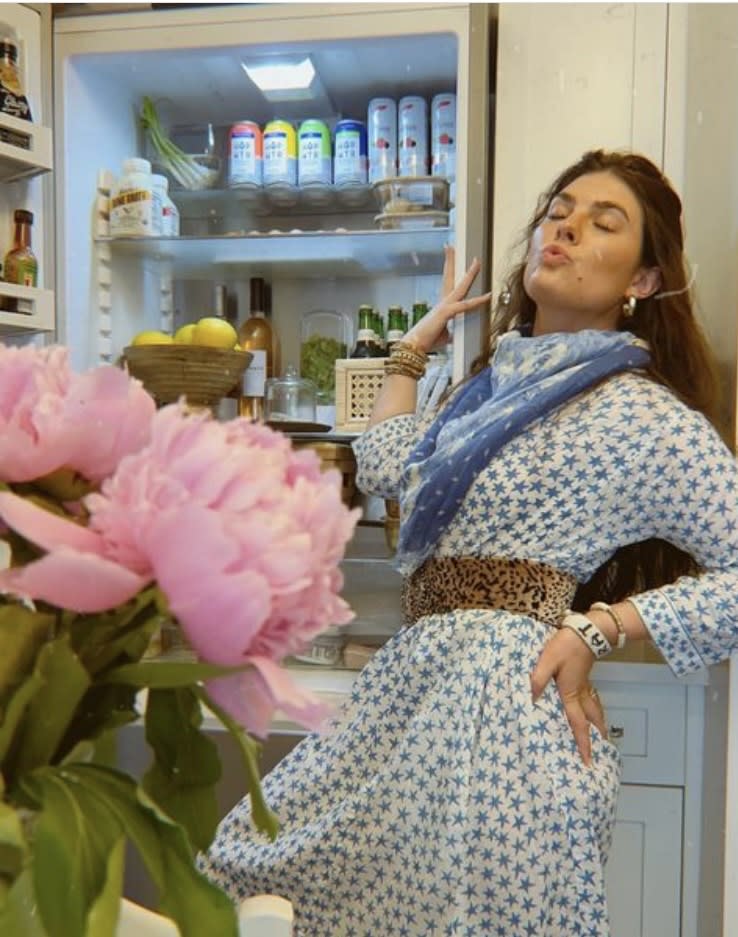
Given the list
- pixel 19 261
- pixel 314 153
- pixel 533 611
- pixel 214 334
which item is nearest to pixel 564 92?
pixel 314 153

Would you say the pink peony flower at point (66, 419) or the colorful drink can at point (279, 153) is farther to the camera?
the colorful drink can at point (279, 153)

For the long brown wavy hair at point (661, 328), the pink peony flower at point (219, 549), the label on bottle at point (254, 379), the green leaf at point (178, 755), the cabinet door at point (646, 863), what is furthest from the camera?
the label on bottle at point (254, 379)

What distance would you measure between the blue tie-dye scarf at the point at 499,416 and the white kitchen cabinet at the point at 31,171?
0.71 m

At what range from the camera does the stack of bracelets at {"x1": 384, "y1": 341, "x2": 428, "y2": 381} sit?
1473mm

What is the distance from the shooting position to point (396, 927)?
3.73 ft

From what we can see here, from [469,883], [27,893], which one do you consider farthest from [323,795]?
[27,893]

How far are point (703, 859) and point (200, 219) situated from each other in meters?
1.45

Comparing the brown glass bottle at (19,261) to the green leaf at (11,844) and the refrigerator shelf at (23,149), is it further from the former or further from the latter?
the green leaf at (11,844)

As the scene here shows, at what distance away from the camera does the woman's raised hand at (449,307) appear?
4.81 feet

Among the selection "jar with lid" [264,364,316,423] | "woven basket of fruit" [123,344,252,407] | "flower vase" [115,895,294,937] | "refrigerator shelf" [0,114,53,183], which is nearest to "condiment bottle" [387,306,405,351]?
→ "jar with lid" [264,364,316,423]

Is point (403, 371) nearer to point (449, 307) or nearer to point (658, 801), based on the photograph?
point (449, 307)

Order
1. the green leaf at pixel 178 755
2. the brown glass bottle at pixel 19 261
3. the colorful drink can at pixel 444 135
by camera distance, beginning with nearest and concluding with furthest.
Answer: the green leaf at pixel 178 755 → the brown glass bottle at pixel 19 261 → the colorful drink can at pixel 444 135

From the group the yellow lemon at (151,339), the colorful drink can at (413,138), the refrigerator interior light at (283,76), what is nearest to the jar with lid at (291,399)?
the yellow lemon at (151,339)

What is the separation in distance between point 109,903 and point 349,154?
1604 mm
